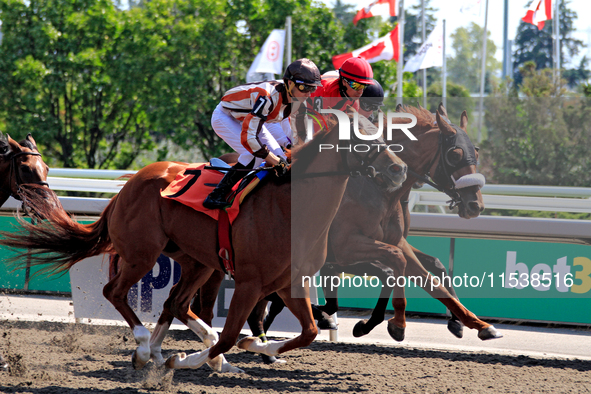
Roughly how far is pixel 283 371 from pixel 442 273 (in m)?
1.36

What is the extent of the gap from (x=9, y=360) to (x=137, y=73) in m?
11.6

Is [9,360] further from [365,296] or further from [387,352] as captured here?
[365,296]

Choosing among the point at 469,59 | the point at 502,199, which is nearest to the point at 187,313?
the point at 502,199

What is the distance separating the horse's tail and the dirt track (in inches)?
26.9

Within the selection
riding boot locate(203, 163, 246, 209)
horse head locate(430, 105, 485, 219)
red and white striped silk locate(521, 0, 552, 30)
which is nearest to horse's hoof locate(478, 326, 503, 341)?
horse head locate(430, 105, 485, 219)

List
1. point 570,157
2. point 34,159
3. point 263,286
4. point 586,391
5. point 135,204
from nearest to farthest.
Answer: point 263,286, point 586,391, point 135,204, point 34,159, point 570,157

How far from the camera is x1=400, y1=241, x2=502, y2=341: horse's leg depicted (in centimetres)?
401

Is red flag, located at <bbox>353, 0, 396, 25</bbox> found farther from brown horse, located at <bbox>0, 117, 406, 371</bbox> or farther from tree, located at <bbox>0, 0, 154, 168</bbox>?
brown horse, located at <bbox>0, 117, 406, 371</bbox>

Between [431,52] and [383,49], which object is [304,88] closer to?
[383,49]

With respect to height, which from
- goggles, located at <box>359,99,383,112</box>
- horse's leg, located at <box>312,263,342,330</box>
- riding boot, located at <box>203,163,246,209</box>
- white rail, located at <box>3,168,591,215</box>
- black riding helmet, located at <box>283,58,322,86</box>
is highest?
black riding helmet, located at <box>283,58,322,86</box>

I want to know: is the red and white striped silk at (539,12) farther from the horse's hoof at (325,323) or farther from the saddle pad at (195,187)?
the saddle pad at (195,187)

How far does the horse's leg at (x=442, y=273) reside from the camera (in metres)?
4.43

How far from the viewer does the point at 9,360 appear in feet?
12.8

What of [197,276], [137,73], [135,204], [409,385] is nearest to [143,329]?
[197,276]
